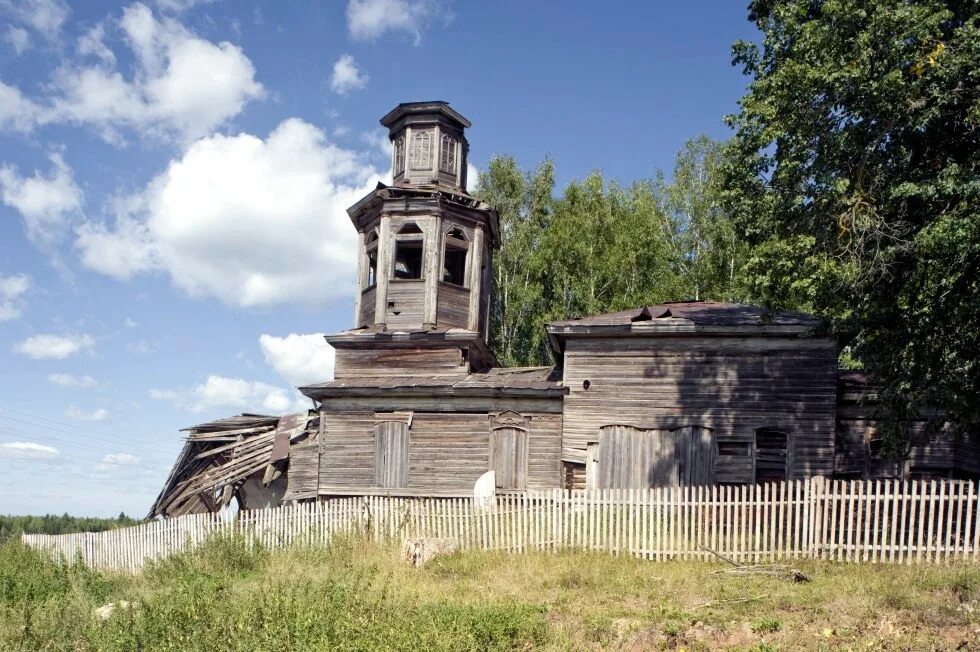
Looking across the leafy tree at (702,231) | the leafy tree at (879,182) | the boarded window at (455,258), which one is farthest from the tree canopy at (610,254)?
the leafy tree at (879,182)

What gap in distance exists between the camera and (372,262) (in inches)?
1033

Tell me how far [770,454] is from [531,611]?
10.7 metres

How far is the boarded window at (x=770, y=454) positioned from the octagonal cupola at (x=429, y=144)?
12110mm

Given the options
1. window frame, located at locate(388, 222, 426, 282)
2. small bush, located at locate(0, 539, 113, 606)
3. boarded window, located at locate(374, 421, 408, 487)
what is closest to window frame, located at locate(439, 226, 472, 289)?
window frame, located at locate(388, 222, 426, 282)

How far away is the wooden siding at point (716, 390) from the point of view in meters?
19.3

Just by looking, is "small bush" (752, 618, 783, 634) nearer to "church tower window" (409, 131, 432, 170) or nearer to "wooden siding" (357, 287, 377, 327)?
"wooden siding" (357, 287, 377, 327)

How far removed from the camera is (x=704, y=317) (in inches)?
797

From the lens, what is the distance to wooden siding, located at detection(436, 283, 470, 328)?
24484 mm

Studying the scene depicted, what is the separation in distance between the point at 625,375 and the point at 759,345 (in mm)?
3284

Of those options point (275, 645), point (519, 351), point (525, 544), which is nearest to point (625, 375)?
point (525, 544)

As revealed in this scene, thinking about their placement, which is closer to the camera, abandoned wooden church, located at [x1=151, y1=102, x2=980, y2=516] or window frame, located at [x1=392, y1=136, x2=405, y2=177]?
abandoned wooden church, located at [x1=151, y1=102, x2=980, y2=516]

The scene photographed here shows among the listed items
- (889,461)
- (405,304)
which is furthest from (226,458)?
(889,461)

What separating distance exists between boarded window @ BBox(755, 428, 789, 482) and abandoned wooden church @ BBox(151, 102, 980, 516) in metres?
0.03

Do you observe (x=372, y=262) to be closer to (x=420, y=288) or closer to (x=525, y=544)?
(x=420, y=288)
